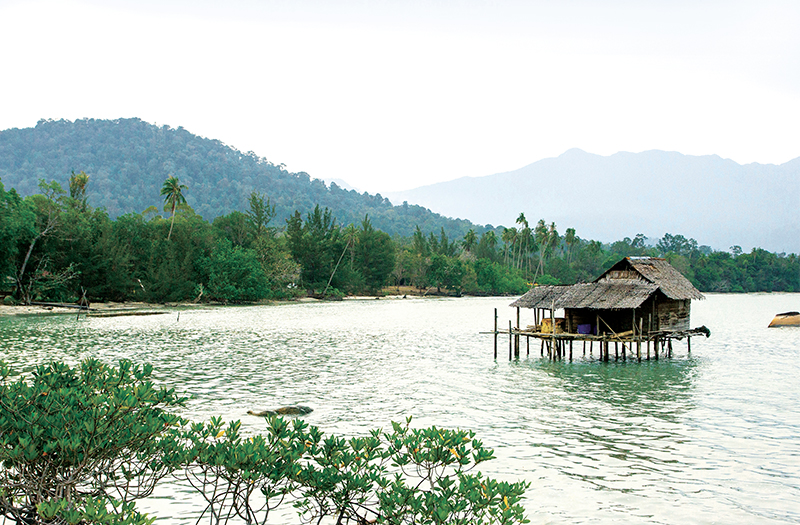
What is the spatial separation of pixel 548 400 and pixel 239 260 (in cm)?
5809

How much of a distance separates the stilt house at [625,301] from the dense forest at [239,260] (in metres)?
38.9

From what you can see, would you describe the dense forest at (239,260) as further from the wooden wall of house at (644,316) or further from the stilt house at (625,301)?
the wooden wall of house at (644,316)

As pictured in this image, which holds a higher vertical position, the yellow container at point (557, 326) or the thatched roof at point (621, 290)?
the thatched roof at point (621, 290)

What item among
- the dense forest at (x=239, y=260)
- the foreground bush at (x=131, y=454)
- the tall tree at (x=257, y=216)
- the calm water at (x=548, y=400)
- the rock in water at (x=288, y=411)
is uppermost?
the tall tree at (x=257, y=216)

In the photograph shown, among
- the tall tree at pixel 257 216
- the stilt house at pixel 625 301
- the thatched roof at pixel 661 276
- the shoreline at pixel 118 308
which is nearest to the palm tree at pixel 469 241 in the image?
the shoreline at pixel 118 308

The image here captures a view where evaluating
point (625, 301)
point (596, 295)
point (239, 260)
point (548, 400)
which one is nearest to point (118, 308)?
point (239, 260)

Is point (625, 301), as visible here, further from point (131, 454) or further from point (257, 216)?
point (257, 216)

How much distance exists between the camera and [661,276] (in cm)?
2870

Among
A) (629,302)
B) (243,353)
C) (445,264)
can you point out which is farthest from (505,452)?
(445,264)

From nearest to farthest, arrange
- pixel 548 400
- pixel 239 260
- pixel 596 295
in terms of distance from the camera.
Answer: pixel 548 400 < pixel 596 295 < pixel 239 260

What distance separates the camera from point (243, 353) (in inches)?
1200

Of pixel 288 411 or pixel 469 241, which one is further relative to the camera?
pixel 469 241

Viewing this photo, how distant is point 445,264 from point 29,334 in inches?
2908

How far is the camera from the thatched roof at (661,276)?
2777 cm
